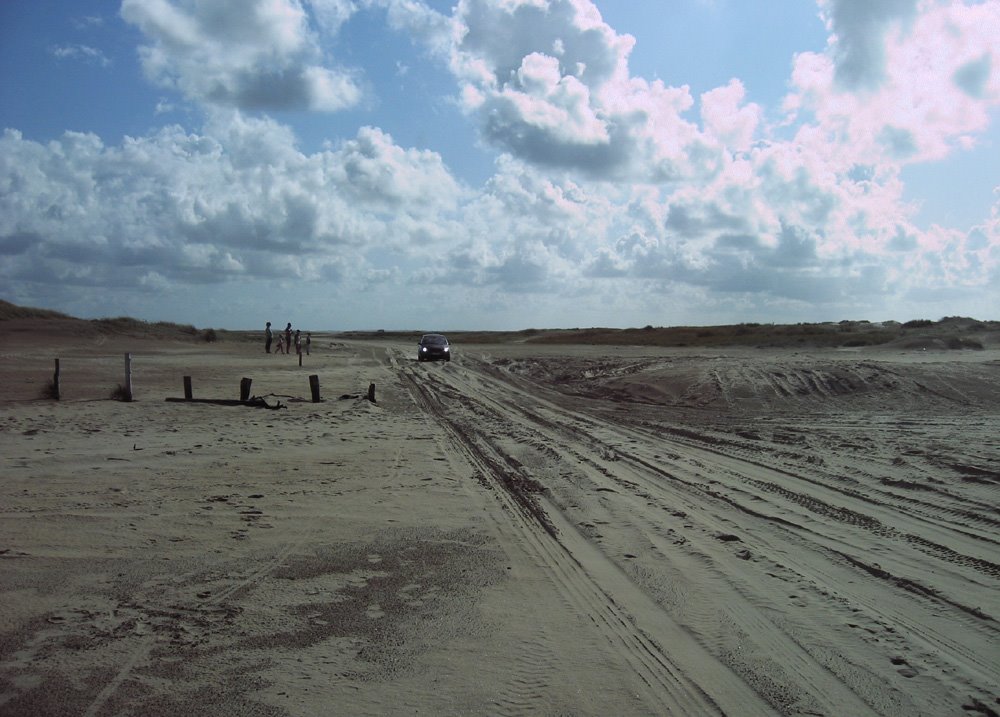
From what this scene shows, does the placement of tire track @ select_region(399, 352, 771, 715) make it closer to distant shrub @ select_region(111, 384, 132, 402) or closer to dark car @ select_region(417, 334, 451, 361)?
distant shrub @ select_region(111, 384, 132, 402)

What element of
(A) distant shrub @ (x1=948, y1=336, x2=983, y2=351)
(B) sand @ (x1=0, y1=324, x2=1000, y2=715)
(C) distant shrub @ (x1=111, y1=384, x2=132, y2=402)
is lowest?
(B) sand @ (x1=0, y1=324, x2=1000, y2=715)

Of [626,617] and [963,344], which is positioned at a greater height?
[963,344]

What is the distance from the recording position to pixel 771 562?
6059 millimetres

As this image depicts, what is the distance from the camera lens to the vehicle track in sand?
4.19 metres

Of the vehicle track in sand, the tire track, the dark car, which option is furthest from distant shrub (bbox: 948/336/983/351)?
the tire track

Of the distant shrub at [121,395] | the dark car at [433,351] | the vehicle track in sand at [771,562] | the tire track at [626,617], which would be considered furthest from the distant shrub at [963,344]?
the distant shrub at [121,395]

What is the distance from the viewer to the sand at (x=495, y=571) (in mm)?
4016

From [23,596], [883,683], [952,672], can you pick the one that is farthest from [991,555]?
[23,596]

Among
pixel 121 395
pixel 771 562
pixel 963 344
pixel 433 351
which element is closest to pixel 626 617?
pixel 771 562

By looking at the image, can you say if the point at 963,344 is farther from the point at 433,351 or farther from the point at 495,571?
the point at 495,571

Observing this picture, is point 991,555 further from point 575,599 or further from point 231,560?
point 231,560

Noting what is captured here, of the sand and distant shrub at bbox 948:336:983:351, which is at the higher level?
distant shrub at bbox 948:336:983:351

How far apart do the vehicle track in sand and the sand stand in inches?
1.1

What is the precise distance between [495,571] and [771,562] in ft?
8.05
